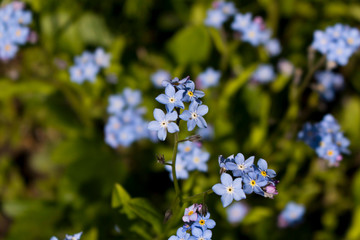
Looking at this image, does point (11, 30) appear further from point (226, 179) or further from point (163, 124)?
point (226, 179)

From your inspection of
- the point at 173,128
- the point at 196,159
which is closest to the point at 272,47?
the point at 196,159

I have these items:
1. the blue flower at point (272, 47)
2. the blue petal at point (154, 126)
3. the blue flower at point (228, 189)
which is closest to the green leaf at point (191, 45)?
the blue flower at point (272, 47)

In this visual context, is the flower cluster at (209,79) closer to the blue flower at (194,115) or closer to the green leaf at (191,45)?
the green leaf at (191,45)

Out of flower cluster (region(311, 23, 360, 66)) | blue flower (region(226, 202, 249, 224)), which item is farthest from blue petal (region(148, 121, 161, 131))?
blue flower (region(226, 202, 249, 224))

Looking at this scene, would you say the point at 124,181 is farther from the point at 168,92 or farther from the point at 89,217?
the point at 168,92

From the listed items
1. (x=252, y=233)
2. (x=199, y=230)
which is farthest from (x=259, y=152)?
(x=199, y=230)

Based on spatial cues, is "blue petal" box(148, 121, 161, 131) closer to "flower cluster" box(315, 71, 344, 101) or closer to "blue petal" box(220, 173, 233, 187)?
"blue petal" box(220, 173, 233, 187)
